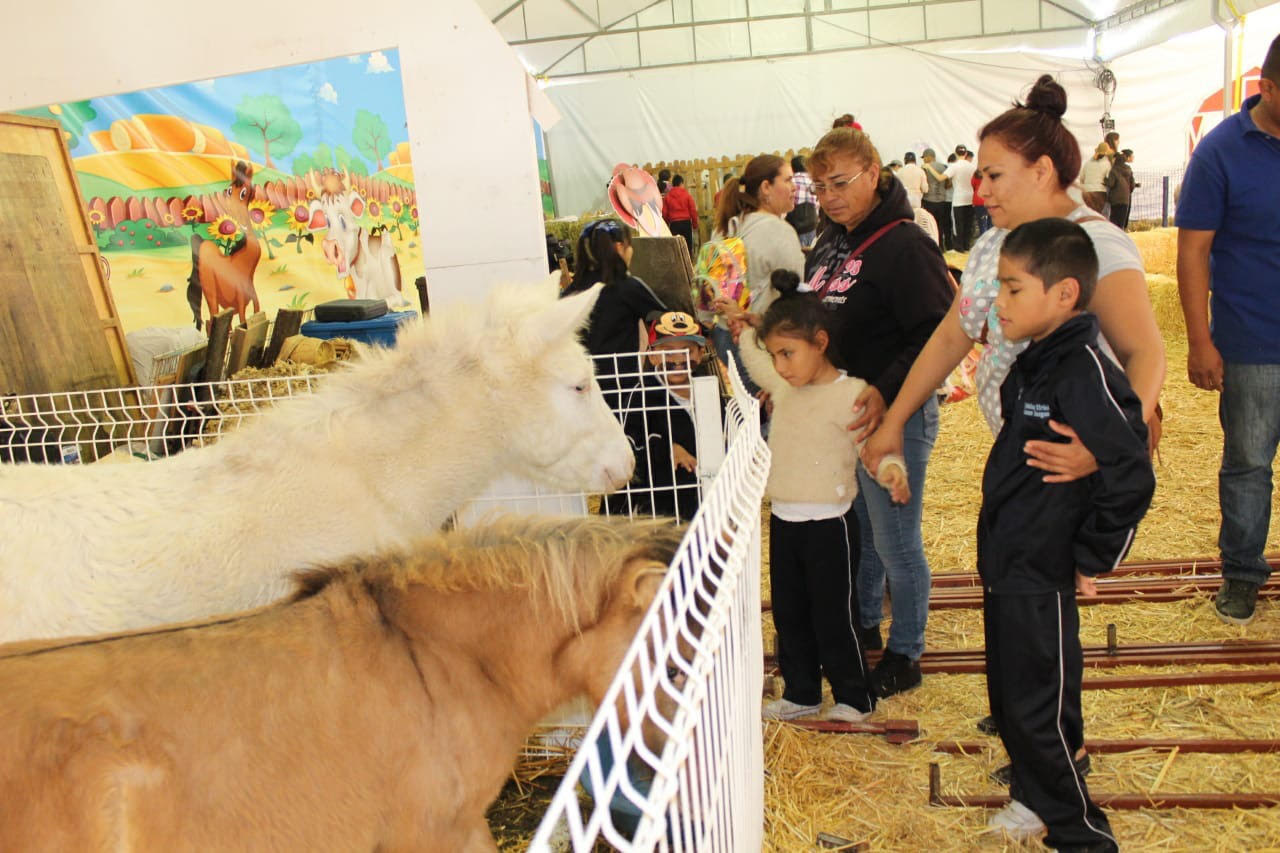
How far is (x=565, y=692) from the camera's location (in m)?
2.04

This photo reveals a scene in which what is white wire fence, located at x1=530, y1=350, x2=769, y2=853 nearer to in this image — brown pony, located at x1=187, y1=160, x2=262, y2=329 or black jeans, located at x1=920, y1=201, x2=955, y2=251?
brown pony, located at x1=187, y1=160, x2=262, y2=329

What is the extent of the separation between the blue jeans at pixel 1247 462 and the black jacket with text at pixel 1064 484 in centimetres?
202

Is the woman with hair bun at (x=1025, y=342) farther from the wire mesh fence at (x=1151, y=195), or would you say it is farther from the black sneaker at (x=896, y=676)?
the wire mesh fence at (x=1151, y=195)

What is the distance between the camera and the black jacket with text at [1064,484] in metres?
2.21

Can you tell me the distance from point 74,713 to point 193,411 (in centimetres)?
372

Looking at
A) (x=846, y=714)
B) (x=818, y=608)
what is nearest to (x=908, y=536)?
(x=818, y=608)

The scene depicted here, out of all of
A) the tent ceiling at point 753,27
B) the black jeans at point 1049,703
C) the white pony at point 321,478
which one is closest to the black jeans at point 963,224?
the tent ceiling at point 753,27

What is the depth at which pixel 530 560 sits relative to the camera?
6.65 ft

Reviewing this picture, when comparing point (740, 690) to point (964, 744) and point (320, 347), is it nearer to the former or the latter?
point (964, 744)

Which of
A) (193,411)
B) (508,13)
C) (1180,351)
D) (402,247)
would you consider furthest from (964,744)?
(508,13)

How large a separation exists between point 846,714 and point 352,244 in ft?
19.7

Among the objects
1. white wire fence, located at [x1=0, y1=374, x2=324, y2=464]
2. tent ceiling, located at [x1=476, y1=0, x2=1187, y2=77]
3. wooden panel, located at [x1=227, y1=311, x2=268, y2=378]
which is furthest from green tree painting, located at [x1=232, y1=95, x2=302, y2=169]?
tent ceiling, located at [x1=476, y1=0, x2=1187, y2=77]

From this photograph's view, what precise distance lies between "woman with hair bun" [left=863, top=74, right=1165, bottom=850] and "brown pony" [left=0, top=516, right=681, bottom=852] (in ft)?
4.09

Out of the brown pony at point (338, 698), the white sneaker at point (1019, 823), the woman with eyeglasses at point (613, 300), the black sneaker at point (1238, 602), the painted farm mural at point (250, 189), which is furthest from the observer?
the painted farm mural at point (250, 189)
